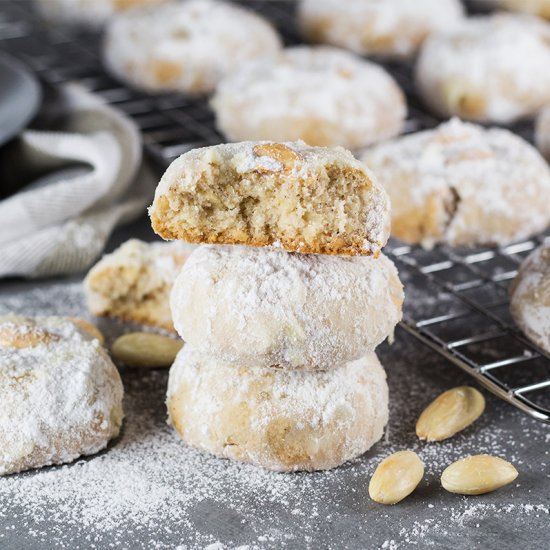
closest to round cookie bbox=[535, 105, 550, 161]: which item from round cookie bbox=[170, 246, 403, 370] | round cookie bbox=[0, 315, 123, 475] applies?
round cookie bbox=[170, 246, 403, 370]

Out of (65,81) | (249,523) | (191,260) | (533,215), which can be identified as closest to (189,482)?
(249,523)

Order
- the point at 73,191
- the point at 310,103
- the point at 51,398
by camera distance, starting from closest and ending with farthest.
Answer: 1. the point at 51,398
2. the point at 73,191
3. the point at 310,103

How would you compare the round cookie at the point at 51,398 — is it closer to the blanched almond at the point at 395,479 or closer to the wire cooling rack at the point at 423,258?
the blanched almond at the point at 395,479

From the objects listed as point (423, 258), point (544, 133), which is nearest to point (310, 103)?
point (423, 258)

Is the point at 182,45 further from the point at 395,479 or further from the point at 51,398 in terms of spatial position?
the point at 395,479

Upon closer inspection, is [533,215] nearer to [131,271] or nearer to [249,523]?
[131,271]

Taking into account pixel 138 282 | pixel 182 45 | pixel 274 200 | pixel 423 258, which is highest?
pixel 274 200
